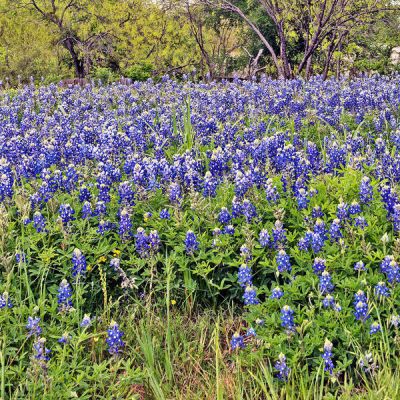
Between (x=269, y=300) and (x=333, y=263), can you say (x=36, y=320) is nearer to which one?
(x=269, y=300)

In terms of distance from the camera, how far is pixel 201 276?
11.6 ft

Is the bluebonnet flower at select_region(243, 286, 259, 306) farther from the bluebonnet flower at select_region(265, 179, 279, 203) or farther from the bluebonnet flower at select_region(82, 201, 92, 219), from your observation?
the bluebonnet flower at select_region(82, 201, 92, 219)

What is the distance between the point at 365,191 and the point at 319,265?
2.49 ft

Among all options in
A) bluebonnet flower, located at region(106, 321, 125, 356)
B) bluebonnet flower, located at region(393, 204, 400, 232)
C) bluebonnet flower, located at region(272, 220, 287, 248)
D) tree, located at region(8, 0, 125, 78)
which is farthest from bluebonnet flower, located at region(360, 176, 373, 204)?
tree, located at region(8, 0, 125, 78)

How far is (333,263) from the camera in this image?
3.20 m

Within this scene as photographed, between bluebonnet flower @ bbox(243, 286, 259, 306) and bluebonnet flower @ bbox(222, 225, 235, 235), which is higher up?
bluebonnet flower @ bbox(222, 225, 235, 235)

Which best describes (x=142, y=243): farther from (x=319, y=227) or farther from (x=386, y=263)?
(x=386, y=263)

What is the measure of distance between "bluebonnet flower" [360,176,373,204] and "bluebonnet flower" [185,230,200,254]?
3.45 feet

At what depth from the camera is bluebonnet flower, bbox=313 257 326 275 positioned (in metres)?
3.04

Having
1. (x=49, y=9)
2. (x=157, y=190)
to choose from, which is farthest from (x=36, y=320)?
(x=49, y=9)

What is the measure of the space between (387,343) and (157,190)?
6.49 ft

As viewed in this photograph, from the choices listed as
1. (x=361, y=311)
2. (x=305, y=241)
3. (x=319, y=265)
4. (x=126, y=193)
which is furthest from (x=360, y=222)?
(x=126, y=193)

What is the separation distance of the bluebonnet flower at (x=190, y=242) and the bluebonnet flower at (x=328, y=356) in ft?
3.24

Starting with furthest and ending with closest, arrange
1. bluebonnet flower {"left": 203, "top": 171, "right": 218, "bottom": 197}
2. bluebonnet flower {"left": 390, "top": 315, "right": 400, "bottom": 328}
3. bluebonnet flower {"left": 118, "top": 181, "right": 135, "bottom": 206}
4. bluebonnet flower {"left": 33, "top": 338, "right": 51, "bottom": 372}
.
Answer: bluebonnet flower {"left": 203, "top": 171, "right": 218, "bottom": 197}, bluebonnet flower {"left": 118, "top": 181, "right": 135, "bottom": 206}, bluebonnet flower {"left": 390, "top": 315, "right": 400, "bottom": 328}, bluebonnet flower {"left": 33, "top": 338, "right": 51, "bottom": 372}
